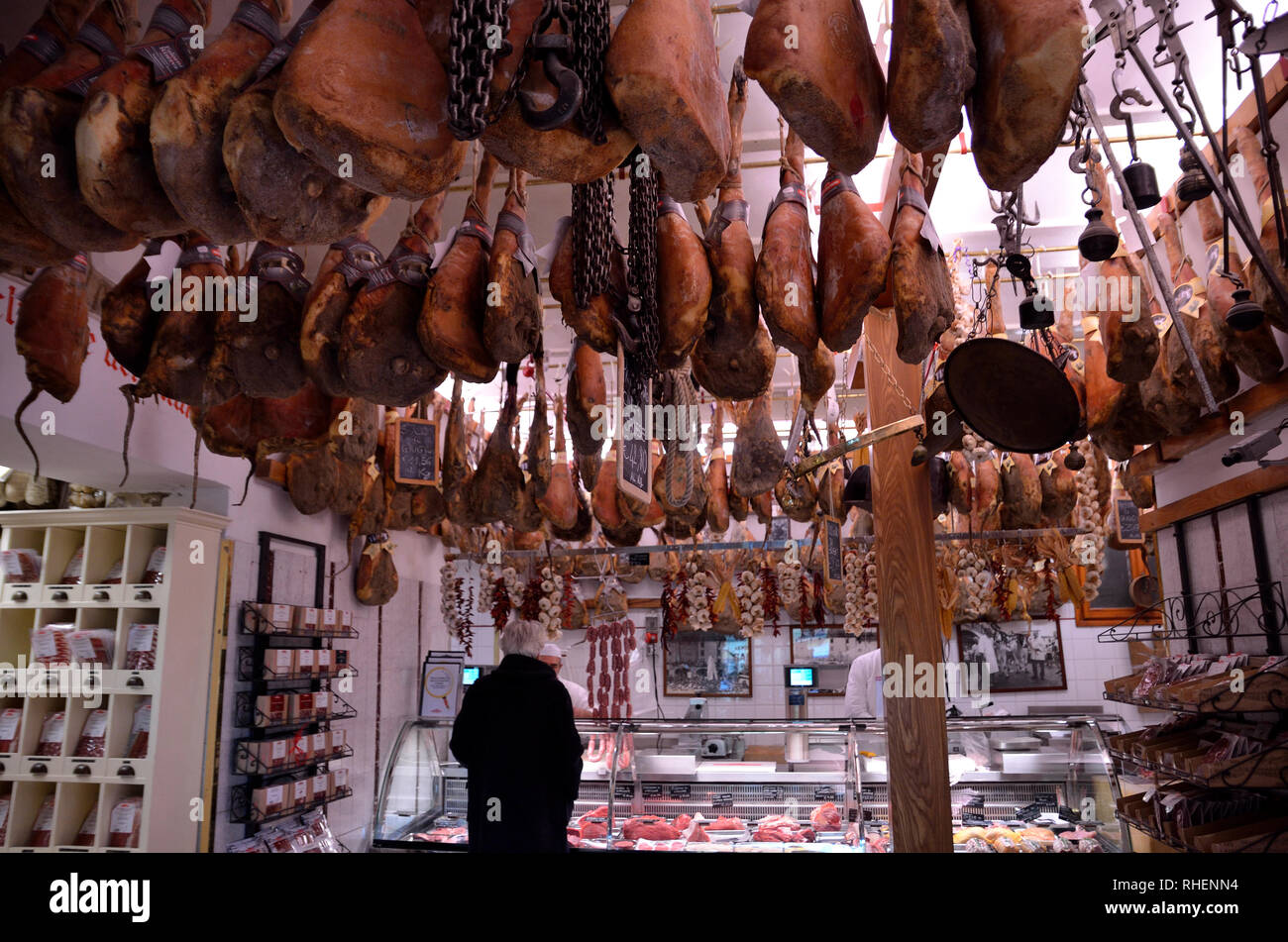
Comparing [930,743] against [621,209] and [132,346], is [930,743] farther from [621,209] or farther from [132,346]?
[621,209]

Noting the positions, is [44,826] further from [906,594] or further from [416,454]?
[906,594]

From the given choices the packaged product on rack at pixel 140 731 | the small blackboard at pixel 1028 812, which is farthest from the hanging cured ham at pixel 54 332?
the small blackboard at pixel 1028 812

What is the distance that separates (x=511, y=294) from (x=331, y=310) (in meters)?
0.62

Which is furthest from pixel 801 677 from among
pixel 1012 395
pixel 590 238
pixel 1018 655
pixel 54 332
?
pixel 54 332

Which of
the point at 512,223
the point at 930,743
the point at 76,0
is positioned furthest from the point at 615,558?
the point at 76,0

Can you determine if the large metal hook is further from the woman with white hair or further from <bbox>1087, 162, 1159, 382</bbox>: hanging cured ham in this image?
the woman with white hair

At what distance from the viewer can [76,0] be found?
86.7 inches

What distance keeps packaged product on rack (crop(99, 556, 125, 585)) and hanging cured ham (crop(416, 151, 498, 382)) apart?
421 cm

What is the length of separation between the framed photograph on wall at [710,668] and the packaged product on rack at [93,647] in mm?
7666

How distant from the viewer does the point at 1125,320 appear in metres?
3.05

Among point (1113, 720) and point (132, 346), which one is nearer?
point (132, 346)

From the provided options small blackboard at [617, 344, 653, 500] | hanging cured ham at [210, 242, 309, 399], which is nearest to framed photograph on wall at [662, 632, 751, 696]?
small blackboard at [617, 344, 653, 500]

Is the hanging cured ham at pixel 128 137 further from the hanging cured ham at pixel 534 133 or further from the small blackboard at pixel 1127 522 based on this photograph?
the small blackboard at pixel 1127 522

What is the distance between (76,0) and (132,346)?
3.54 ft
